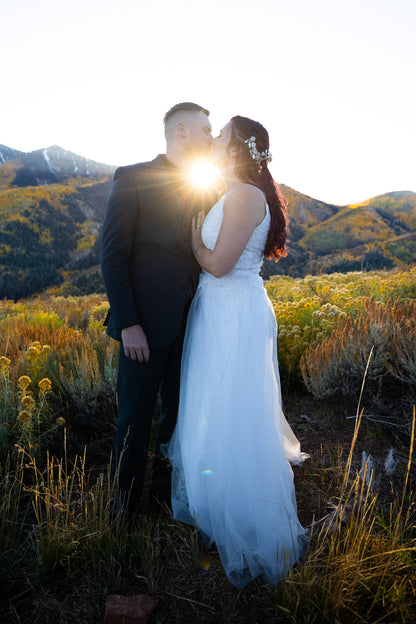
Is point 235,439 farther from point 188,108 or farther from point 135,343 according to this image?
point 188,108

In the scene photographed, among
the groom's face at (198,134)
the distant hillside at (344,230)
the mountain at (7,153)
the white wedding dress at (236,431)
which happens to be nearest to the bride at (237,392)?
the white wedding dress at (236,431)

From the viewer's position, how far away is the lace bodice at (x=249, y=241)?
6.69 ft

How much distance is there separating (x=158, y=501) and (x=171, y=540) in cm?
→ 44

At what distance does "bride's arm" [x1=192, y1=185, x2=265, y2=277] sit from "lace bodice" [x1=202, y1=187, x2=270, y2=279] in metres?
0.10

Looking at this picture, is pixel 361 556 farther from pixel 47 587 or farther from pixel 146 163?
pixel 146 163

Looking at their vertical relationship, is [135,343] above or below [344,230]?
below

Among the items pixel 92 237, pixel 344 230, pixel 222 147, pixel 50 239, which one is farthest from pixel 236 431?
pixel 92 237

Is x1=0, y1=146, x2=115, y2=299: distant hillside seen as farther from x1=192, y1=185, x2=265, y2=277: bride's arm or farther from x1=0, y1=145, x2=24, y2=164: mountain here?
x1=0, y1=145, x2=24, y2=164: mountain

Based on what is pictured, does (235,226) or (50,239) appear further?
(50,239)

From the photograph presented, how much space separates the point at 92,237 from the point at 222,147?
6690cm

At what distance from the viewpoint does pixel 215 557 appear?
6.08 ft

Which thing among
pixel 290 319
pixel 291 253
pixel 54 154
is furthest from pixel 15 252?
pixel 54 154

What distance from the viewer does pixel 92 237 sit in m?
64.2

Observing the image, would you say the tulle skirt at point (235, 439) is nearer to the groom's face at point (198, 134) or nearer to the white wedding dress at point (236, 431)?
the white wedding dress at point (236, 431)
